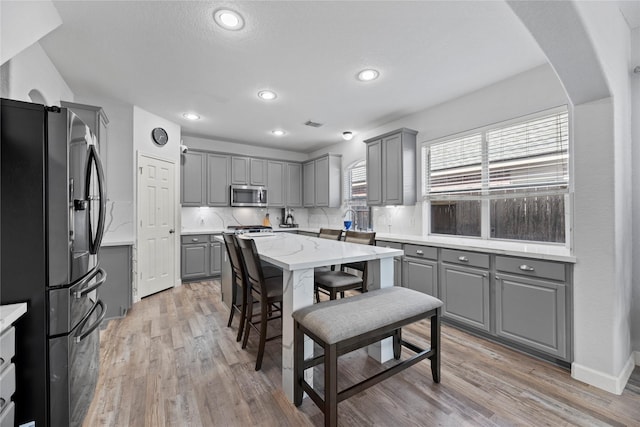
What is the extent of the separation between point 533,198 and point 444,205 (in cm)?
99

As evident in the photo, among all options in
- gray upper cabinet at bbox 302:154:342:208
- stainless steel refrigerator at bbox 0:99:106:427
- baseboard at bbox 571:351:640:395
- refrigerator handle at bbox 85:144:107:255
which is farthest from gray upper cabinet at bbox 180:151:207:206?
baseboard at bbox 571:351:640:395

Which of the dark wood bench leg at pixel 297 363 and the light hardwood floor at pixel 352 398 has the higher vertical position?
the dark wood bench leg at pixel 297 363

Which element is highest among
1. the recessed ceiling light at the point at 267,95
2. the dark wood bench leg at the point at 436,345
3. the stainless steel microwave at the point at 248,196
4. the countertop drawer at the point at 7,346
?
the recessed ceiling light at the point at 267,95

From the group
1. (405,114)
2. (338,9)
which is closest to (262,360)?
(338,9)

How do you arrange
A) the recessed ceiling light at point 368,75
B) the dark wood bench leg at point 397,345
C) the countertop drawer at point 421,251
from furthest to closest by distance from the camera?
the countertop drawer at point 421,251 < the recessed ceiling light at point 368,75 < the dark wood bench leg at point 397,345

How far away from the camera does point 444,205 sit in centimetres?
359

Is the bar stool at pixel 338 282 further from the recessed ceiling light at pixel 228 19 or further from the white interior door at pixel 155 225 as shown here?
the white interior door at pixel 155 225

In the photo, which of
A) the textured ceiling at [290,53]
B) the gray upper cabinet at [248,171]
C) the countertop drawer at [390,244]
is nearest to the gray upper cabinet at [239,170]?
the gray upper cabinet at [248,171]

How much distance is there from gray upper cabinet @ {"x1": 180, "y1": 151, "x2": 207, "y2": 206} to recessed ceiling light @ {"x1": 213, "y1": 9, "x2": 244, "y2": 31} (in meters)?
3.24

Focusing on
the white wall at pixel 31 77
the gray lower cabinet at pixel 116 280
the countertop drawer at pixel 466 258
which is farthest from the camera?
the gray lower cabinet at pixel 116 280

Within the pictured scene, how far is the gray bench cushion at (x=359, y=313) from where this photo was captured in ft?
4.84

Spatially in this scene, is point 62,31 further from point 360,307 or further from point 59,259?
point 360,307

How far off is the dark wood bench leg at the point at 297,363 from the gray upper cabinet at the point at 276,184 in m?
4.24

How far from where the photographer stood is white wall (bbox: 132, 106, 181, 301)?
12.1 ft
